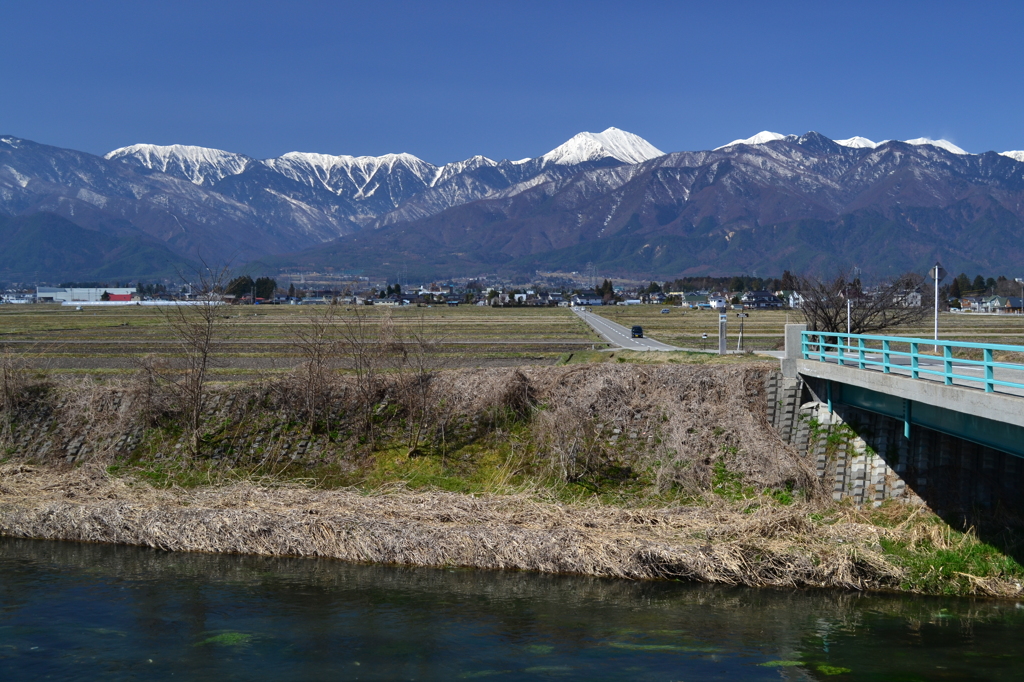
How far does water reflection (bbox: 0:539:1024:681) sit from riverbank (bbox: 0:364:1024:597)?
874 millimetres

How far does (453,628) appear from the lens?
19.0 metres

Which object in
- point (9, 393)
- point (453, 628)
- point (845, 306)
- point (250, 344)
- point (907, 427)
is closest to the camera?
point (453, 628)

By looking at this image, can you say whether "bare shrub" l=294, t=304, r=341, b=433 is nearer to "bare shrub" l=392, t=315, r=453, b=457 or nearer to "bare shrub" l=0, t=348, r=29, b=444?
"bare shrub" l=392, t=315, r=453, b=457

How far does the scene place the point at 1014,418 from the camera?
1603 cm

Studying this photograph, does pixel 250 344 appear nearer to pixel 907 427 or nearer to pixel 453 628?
pixel 453 628

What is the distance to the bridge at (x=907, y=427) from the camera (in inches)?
737

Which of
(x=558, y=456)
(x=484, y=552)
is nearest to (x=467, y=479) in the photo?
(x=558, y=456)

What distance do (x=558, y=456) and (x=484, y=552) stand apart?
600 cm

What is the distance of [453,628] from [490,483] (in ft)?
30.3

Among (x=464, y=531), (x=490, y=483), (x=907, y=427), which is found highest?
(x=907, y=427)

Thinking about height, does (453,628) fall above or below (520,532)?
below

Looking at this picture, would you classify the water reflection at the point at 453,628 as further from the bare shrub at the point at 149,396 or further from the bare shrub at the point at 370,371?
the bare shrub at the point at 149,396

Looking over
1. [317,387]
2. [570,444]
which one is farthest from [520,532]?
[317,387]

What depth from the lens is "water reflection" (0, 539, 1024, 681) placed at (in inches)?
667
